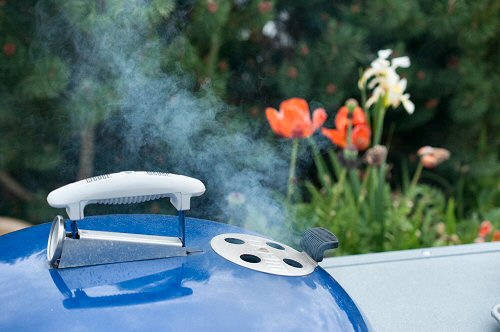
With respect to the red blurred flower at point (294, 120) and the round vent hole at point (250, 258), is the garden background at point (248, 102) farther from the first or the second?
the round vent hole at point (250, 258)

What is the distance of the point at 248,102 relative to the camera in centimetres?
292

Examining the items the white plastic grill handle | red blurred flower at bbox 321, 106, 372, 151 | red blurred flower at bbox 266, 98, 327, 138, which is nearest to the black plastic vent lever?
the white plastic grill handle

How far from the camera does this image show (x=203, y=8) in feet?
7.98

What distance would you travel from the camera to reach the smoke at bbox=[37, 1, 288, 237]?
5.44 feet

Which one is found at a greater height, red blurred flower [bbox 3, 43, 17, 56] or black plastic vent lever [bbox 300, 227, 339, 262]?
red blurred flower [bbox 3, 43, 17, 56]

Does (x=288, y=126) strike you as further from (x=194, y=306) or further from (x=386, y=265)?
(x=194, y=306)

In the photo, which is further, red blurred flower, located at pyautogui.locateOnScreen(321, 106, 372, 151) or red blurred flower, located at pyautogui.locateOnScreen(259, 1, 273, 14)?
red blurred flower, located at pyautogui.locateOnScreen(259, 1, 273, 14)

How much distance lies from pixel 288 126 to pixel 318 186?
1.52 meters

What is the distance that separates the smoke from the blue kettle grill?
560 mm

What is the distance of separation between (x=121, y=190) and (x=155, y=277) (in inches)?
5.9

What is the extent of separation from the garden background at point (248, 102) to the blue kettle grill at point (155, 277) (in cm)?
59

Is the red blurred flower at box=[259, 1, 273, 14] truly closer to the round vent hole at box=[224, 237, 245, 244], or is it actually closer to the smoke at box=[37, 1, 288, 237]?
the smoke at box=[37, 1, 288, 237]

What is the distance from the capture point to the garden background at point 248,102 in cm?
188

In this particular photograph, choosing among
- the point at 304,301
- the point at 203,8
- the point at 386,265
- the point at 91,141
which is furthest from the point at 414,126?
the point at 304,301
